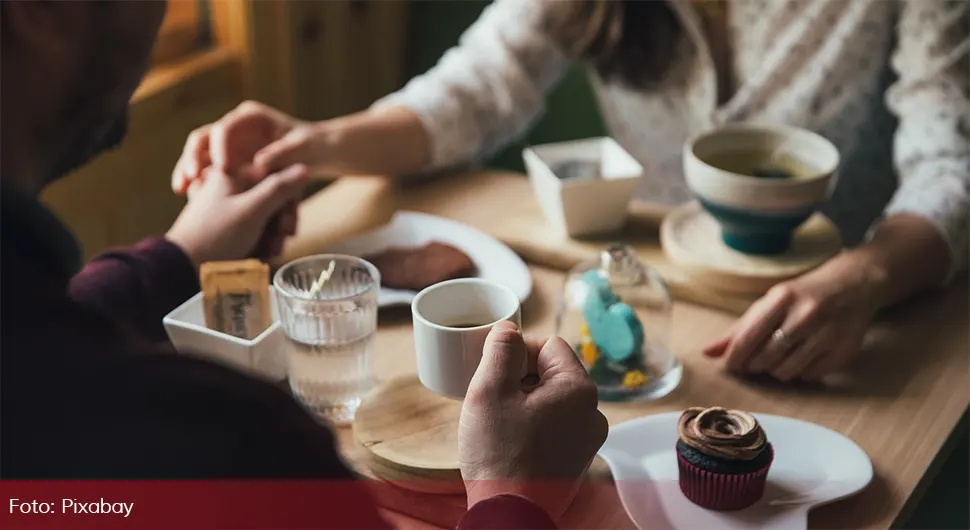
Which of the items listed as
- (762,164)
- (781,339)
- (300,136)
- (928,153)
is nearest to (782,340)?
(781,339)

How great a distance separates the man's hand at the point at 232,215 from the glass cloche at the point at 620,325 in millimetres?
306

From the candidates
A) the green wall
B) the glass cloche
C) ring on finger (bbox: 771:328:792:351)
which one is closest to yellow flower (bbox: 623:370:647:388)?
the glass cloche

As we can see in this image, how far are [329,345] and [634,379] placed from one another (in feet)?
0.82

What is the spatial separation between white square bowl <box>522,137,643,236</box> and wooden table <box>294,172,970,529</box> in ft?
0.25

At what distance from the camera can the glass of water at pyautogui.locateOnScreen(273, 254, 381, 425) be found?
30.9 inches

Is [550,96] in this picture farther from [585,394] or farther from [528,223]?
[585,394]

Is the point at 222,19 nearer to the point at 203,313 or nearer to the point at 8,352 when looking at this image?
the point at 203,313

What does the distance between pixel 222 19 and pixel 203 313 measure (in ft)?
3.35

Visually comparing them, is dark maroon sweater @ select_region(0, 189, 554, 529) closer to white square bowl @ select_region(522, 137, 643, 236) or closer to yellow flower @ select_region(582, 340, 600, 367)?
yellow flower @ select_region(582, 340, 600, 367)

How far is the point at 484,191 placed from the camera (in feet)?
3.88

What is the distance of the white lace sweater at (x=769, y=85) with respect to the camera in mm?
1156

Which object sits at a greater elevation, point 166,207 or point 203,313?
point 203,313

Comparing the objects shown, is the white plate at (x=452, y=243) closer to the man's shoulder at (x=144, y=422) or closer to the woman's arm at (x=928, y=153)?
the woman's arm at (x=928, y=153)

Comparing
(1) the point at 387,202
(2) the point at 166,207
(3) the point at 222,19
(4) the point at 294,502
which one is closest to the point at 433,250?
(1) the point at 387,202
